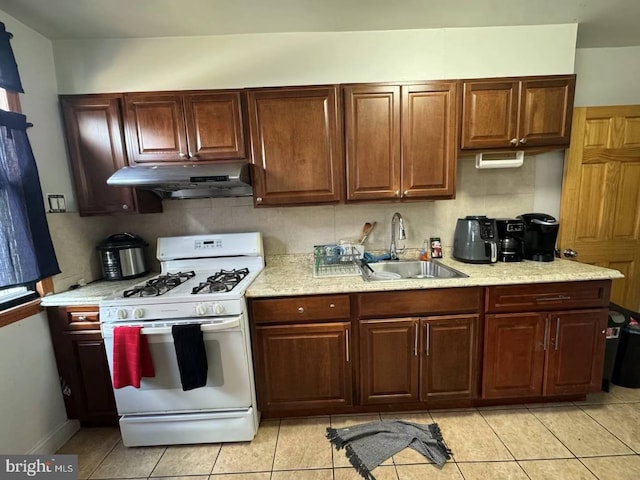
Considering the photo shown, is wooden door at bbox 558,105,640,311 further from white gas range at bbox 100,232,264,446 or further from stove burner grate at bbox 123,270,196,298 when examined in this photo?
stove burner grate at bbox 123,270,196,298

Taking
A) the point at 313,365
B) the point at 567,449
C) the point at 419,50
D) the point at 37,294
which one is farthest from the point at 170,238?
the point at 567,449

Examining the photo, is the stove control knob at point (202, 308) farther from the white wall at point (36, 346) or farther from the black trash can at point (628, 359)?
the black trash can at point (628, 359)

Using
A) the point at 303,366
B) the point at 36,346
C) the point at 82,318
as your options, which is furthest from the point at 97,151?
the point at 303,366

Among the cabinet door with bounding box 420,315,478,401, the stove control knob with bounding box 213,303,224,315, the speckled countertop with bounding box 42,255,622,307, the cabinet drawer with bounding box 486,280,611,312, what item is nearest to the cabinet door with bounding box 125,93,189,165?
the speckled countertop with bounding box 42,255,622,307

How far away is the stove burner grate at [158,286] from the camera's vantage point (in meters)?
1.61

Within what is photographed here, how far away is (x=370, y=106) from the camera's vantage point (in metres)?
1.85

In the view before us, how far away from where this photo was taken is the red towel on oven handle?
1487 millimetres

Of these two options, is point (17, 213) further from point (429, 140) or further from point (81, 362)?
point (429, 140)

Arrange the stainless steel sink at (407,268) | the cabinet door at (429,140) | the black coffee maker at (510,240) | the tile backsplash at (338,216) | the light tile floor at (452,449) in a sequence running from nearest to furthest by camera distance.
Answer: the light tile floor at (452,449) < the cabinet door at (429,140) < the black coffee maker at (510,240) < the stainless steel sink at (407,268) < the tile backsplash at (338,216)

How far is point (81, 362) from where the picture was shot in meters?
1.74

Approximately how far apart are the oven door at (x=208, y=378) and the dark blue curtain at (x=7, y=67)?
1.45m

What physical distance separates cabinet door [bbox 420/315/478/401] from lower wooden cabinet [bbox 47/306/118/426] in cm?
204

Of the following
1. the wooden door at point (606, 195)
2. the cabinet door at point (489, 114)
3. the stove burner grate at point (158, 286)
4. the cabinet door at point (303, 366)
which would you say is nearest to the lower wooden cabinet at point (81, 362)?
the stove burner grate at point (158, 286)

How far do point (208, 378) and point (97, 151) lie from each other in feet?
5.62
